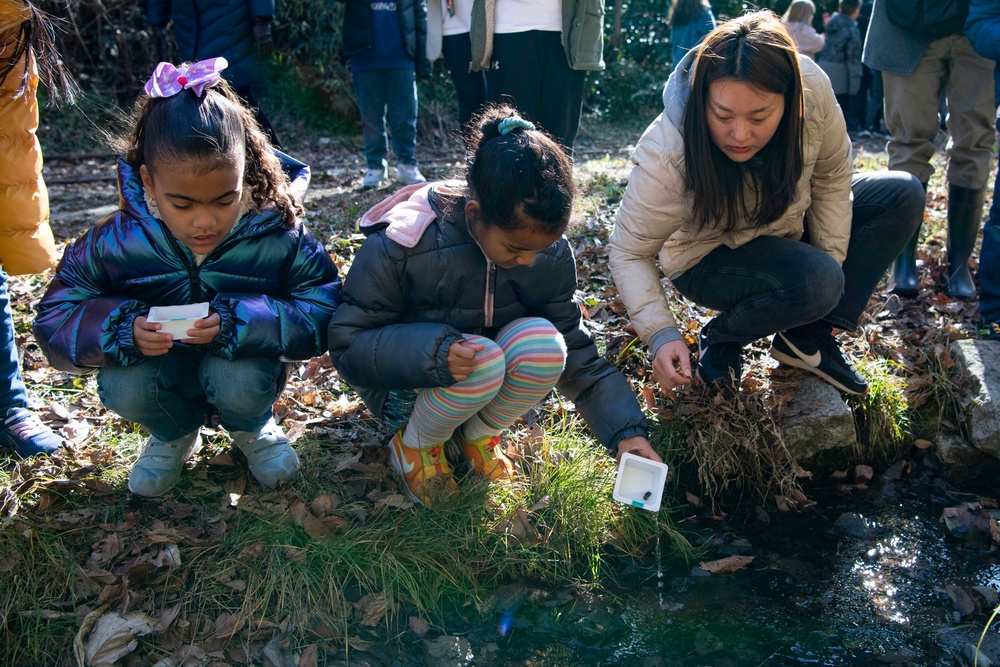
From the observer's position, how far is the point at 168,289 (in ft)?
7.97

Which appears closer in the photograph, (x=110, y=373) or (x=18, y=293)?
(x=110, y=373)

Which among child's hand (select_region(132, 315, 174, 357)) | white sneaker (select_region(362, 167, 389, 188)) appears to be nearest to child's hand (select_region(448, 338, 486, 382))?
child's hand (select_region(132, 315, 174, 357))

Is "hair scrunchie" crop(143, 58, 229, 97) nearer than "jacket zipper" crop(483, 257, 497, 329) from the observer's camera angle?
Yes

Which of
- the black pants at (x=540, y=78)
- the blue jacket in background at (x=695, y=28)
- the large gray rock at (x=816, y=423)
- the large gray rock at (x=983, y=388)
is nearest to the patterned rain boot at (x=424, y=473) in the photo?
the large gray rock at (x=816, y=423)

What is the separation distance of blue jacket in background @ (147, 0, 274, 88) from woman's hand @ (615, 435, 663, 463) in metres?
4.12

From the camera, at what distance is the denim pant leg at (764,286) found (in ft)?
8.96

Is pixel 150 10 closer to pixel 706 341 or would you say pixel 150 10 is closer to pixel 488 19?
pixel 488 19

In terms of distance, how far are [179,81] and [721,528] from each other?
2.22 meters

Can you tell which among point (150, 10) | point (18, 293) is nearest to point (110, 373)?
point (18, 293)

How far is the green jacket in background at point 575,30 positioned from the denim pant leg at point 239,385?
2.42 meters

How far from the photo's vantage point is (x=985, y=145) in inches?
152

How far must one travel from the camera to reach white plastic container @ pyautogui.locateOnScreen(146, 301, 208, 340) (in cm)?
224

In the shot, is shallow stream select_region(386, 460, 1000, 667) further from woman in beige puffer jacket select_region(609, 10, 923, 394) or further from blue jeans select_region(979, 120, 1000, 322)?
blue jeans select_region(979, 120, 1000, 322)

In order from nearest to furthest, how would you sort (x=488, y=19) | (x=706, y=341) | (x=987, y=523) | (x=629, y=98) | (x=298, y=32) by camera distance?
(x=987, y=523)
(x=706, y=341)
(x=488, y=19)
(x=298, y=32)
(x=629, y=98)
